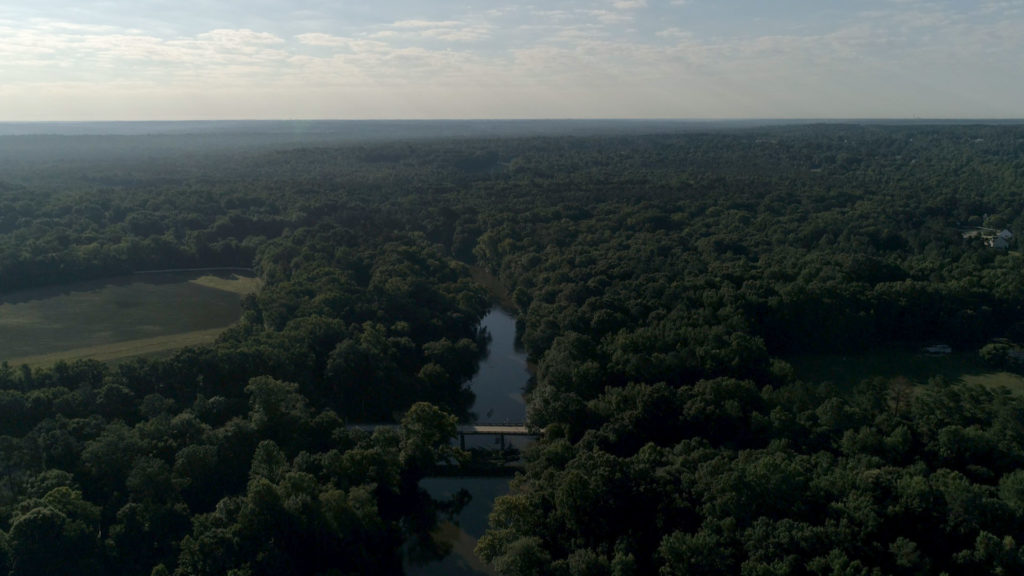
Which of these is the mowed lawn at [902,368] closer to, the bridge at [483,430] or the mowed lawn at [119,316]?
the bridge at [483,430]

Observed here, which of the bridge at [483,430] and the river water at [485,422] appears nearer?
the river water at [485,422]

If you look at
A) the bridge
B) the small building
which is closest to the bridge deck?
the bridge

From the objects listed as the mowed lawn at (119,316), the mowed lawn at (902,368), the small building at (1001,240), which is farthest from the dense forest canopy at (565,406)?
the mowed lawn at (119,316)

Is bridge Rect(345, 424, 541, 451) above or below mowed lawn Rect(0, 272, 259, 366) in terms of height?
below

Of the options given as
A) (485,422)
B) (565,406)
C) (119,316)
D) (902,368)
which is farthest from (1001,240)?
(119,316)

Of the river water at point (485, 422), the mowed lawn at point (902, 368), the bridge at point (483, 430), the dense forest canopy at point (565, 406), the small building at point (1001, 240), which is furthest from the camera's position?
the small building at point (1001, 240)

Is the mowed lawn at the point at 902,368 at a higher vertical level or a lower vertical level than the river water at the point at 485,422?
higher

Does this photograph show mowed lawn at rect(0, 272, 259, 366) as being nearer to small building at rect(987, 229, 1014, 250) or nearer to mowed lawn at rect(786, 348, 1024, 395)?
mowed lawn at rect(786, 348, 1024, 395)
